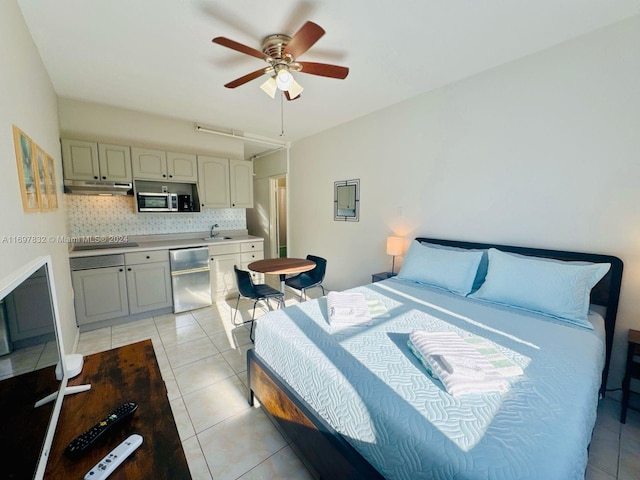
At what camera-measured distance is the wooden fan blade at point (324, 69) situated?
192 centimetres

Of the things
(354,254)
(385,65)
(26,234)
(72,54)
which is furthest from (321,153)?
(26,234)

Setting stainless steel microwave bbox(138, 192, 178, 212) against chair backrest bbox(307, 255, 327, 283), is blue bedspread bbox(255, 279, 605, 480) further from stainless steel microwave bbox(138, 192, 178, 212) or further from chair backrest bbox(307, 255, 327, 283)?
stainless steel microwave bbox(138, 192, 178, 212)

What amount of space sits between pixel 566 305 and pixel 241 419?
2.37 m

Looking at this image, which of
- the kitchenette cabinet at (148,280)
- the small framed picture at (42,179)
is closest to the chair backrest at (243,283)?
the kitchenette cabinet at (148,280)

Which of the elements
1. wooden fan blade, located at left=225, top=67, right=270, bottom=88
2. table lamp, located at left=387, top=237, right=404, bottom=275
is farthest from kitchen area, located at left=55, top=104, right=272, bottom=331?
table lamp, located at left=387, top=237, right=404, bottom=275

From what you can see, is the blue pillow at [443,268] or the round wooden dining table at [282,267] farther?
the round wooden dining table at [282,267]

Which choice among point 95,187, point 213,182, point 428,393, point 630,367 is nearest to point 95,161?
point 95,187

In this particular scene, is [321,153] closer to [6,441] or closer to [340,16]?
[340,16]

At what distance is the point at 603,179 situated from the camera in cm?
197

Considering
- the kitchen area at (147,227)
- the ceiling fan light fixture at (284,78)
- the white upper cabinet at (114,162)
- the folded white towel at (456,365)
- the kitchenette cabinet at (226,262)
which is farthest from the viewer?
the kitchenette cabinet at (226,262)

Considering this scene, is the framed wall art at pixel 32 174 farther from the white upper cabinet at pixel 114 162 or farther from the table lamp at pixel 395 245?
the table lamp at pixel 395 245

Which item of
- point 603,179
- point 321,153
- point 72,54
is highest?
point 72,54

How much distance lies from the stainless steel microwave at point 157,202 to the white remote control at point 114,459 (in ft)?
10.3

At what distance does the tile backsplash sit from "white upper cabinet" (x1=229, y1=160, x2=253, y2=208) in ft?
1.16
